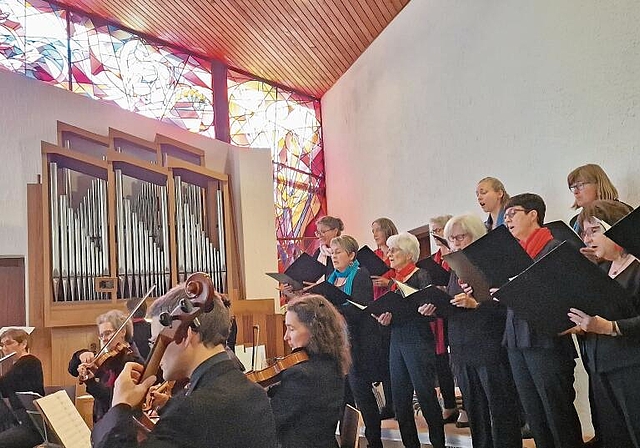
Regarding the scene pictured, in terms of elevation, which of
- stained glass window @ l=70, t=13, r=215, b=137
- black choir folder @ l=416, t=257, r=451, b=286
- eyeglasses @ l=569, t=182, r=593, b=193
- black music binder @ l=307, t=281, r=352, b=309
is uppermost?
stained glass window @ l=70, t=13, r=215, b=137

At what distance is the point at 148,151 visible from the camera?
744 centimetres

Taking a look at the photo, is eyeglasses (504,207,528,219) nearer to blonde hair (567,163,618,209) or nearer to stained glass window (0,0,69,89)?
blonde hair (567,163,618,209)

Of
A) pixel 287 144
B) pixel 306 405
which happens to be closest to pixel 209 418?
pixel 306 405

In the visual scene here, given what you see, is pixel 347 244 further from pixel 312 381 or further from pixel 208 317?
pixel 208 317

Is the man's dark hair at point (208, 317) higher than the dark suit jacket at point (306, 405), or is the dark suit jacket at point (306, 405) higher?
the man's dark hair at point (208, 317)

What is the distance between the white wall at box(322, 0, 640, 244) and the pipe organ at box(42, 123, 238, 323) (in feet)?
6.47

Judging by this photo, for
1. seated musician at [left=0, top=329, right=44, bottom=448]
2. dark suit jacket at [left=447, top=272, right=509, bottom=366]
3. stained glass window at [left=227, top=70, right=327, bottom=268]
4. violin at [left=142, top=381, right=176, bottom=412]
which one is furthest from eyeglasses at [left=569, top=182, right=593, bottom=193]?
stained glass window at [left=227, top=70, right=327, bottom=268]

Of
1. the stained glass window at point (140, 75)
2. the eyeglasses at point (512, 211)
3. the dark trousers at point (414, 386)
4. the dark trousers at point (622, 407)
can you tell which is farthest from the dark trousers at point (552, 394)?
the stained glass window at point (140, 75)

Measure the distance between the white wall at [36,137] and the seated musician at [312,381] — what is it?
15.0 ft

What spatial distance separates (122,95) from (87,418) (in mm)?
5141

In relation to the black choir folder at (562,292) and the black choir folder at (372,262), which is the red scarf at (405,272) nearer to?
the black choir folder at (372,262)

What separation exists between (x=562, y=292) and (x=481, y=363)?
36.5 inches

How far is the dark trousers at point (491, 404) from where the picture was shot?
3.60 meters

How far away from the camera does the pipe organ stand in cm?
643
